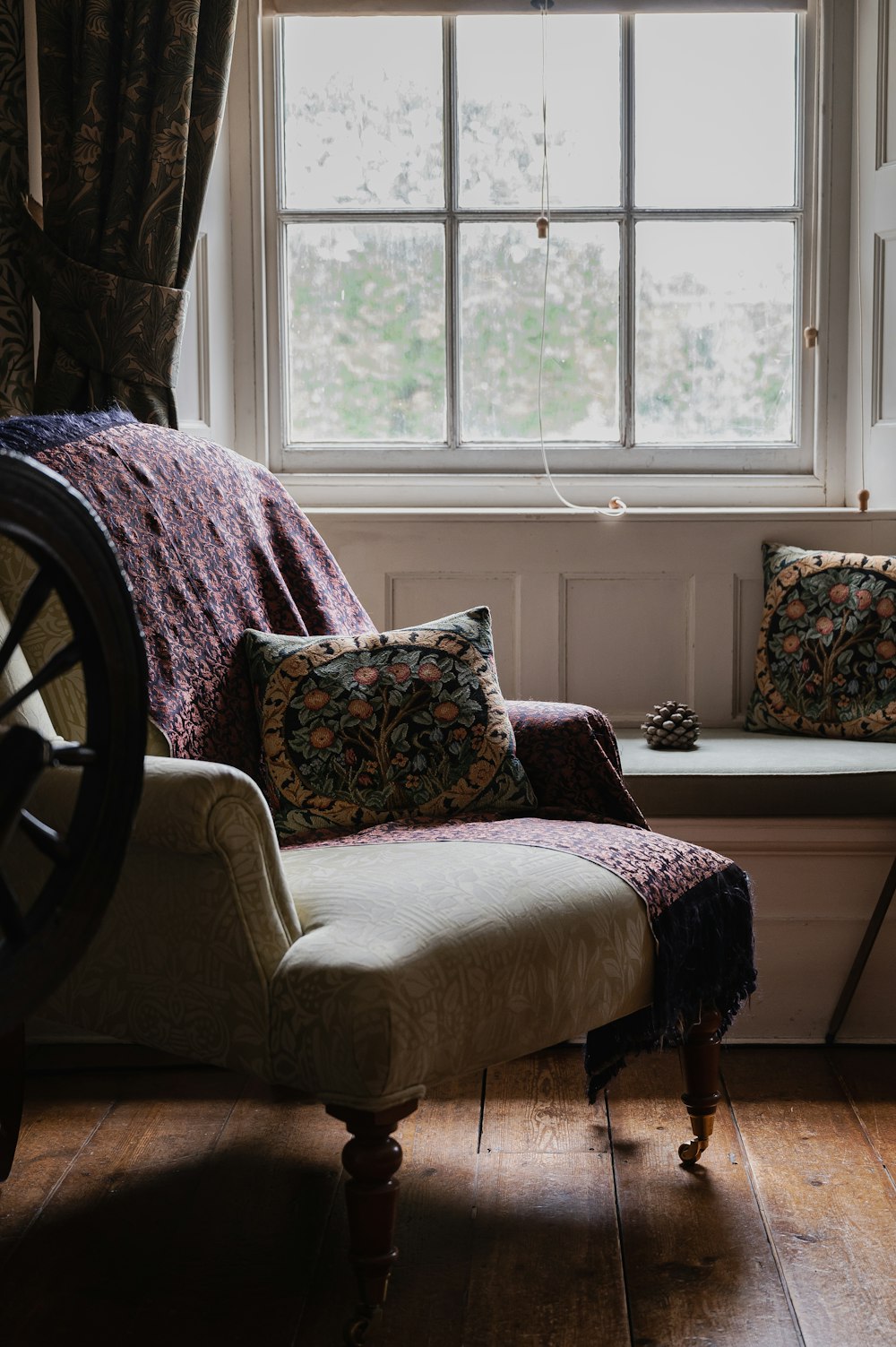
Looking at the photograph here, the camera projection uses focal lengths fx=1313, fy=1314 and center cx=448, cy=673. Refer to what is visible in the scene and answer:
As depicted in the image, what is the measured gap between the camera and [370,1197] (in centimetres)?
136

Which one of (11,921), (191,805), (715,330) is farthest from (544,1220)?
(715,330)

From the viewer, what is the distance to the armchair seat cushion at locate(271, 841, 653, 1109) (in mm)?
1338

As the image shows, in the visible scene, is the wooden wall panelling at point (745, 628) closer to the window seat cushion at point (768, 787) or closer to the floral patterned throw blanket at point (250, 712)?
the window seat cushion at point (768, 787)

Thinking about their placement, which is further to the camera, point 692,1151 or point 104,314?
point 104,314

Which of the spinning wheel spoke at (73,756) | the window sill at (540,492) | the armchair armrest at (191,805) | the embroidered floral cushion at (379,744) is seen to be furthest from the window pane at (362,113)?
the spinning wheel spoke at (73,756)

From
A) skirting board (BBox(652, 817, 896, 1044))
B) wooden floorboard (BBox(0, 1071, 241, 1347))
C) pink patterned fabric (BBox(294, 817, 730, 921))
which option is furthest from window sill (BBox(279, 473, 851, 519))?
wooden floorboard (BBox(0, 1071, 241, 1347))

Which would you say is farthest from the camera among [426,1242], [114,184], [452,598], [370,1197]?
[452,598]

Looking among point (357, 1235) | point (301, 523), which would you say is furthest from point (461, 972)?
point (301, 523)

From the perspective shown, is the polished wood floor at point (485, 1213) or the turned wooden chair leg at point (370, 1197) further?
the polished wood floor at point (485, 1213)

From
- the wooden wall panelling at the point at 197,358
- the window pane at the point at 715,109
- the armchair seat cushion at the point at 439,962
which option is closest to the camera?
the armchair seat cushion at the point at 439,962

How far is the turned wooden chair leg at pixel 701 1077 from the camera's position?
5.95ft

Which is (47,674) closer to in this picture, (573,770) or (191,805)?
(191,805)

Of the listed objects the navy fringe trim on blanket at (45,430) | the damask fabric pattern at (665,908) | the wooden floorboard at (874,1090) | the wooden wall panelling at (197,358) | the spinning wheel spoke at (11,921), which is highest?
the wooden wall panelling at (197,358)

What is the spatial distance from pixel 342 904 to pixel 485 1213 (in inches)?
21.1
